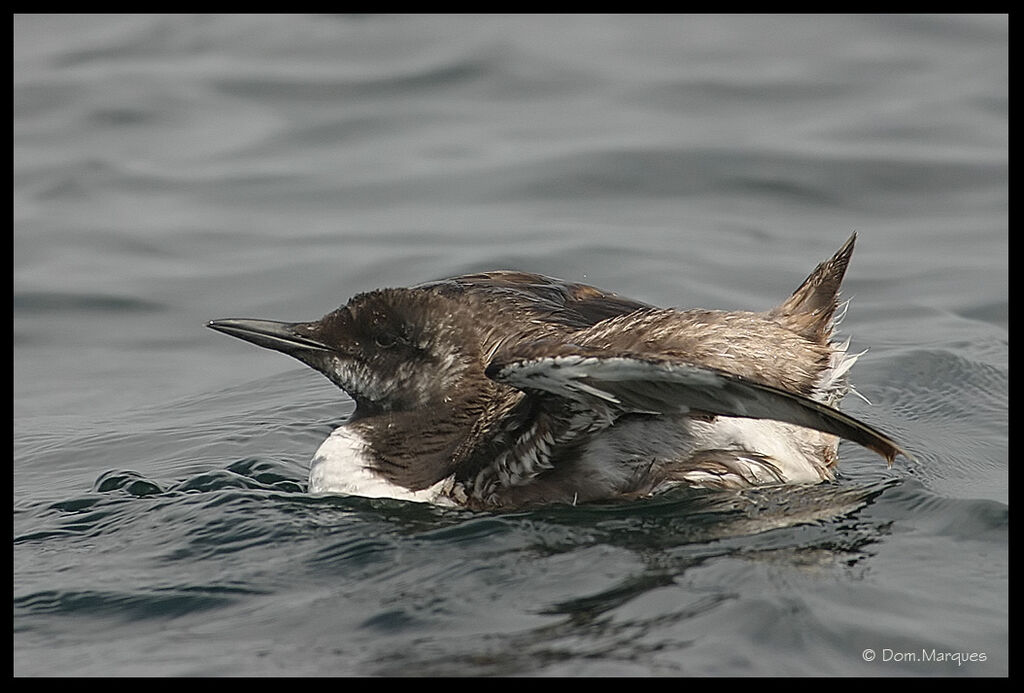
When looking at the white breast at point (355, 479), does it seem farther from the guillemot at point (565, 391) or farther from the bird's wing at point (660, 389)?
the bird's wing at point (660, 389)

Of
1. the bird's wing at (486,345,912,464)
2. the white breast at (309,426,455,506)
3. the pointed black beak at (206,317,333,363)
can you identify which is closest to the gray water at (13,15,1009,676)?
the white breast at (309,426,455,506)

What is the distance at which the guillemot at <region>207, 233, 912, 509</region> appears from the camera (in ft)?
16.2

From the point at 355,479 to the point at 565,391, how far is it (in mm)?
1081

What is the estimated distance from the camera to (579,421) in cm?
538

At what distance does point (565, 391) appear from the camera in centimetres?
512

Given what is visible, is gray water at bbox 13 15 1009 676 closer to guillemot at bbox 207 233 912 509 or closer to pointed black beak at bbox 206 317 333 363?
guillemot at bbox 207 233 912 509

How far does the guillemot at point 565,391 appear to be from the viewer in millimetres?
4949

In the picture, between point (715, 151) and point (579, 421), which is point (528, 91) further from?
point (579, 421)

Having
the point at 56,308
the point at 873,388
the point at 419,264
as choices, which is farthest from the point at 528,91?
the point at 873,388

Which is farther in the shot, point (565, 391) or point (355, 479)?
point (355, 479)

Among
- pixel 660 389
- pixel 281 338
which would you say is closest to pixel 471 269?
pixel 281 338

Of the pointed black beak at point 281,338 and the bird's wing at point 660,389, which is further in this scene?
the pointed black beak at point 281,338

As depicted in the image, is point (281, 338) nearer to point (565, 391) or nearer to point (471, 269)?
point (565, 391)

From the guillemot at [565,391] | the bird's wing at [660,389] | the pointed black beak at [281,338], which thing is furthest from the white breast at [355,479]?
the bird's wing at [660,389]
